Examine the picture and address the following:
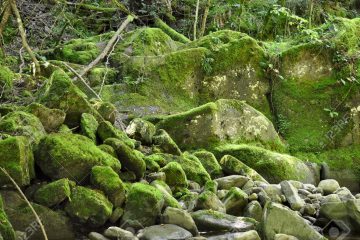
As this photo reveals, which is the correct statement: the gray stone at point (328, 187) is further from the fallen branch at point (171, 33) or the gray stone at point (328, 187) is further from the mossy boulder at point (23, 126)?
the fallen branch at point (171, 33)

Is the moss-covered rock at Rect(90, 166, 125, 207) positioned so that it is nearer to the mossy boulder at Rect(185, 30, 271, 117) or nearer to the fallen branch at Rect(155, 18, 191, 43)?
the mossy boulder at Rect(185, 30, 271, 117)

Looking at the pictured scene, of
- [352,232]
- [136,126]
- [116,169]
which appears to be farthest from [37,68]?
[352,232]

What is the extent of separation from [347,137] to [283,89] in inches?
69.8

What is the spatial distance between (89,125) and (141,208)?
1.71 meters

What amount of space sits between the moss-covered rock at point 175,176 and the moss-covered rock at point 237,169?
3.91 feet

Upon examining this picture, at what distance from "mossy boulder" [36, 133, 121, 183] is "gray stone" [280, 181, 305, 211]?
2.49 meters

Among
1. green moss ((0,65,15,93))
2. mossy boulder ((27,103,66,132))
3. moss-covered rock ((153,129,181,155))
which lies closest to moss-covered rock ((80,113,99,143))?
mossy boulder ((27,103,66,132))

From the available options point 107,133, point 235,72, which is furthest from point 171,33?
point 107,133

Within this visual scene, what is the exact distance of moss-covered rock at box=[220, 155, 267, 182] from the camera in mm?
7520

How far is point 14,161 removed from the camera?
5082 mm

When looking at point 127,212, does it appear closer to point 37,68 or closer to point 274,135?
point 37,68

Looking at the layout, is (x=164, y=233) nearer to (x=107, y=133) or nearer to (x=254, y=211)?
(x=254, y=211)

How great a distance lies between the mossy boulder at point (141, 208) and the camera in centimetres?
530

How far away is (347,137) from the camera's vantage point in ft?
35.3
